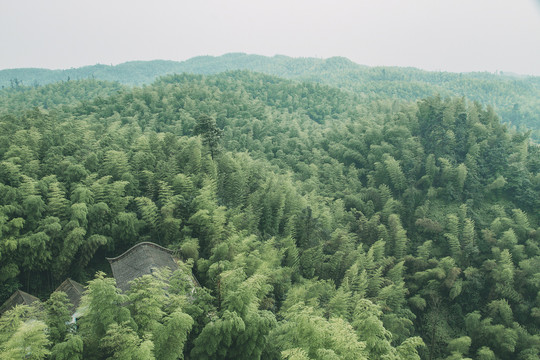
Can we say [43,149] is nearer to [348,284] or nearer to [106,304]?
[106,304]

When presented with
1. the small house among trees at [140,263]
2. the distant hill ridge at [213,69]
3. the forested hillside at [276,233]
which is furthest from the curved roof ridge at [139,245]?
the distant hill ridge at [213,69]

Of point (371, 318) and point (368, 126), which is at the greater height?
point (368, 126)

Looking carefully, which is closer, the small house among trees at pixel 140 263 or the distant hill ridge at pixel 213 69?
the small house among trees at pixel 140 263

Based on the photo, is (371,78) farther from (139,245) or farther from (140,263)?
(140,263)

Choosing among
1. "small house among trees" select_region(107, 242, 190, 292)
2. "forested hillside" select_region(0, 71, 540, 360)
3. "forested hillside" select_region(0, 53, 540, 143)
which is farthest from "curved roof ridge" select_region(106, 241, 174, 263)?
"forested hillside" select_region(0, 53, 540, 143)

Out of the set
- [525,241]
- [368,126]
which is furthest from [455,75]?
[525,241]

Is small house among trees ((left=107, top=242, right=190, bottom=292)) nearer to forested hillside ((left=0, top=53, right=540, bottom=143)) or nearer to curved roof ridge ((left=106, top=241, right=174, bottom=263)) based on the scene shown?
curved roof ridge ((left=106, top=241, right=174, bottom=263))

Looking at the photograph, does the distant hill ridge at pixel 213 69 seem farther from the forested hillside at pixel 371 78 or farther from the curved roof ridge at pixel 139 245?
the curved roof ridge at pixel 139 245
